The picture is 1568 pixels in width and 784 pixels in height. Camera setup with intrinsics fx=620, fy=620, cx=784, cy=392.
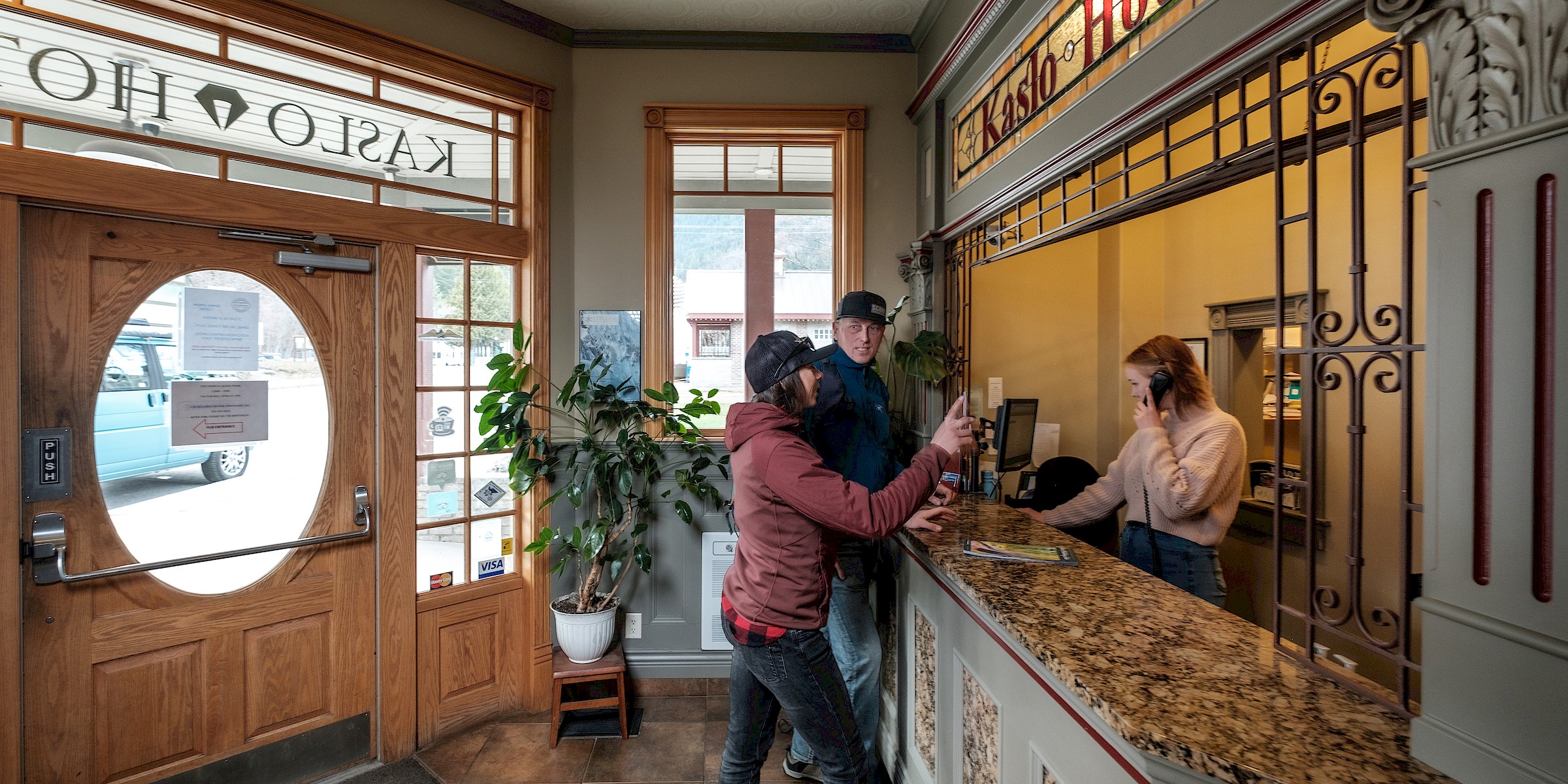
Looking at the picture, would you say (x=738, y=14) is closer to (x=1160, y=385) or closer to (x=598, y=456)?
(x=598, y=456)

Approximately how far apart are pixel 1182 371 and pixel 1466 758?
5.11 feet

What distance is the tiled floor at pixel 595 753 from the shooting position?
8.48 ft

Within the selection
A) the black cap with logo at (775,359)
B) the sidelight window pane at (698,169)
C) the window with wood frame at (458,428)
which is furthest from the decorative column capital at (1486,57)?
the window with wood frame at (458,428)

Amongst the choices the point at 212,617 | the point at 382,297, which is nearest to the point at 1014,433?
the point at 382,297

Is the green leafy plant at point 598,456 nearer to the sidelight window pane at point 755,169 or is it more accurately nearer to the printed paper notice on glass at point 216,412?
the printed paper notice on glass at point 216,412

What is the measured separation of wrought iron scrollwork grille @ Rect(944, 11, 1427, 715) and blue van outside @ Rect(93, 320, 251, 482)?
10.1ft

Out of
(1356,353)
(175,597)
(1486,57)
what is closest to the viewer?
(1486,57)

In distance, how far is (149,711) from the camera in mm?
2250

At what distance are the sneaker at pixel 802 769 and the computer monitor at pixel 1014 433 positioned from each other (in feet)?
4.75

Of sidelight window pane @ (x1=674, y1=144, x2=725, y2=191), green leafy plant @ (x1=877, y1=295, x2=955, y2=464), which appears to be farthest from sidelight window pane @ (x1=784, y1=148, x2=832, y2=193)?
green leafy plant @ (x1=877, y1=295, x2=955, y2=464)

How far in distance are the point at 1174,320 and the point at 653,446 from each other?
3.31 meters

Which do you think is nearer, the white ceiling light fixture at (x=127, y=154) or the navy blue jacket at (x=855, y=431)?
the white ceiling light fixture at (x=127, y=154)

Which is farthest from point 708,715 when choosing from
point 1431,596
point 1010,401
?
point 1431,596

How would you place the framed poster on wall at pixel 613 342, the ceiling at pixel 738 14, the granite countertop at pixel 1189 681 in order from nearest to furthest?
the granite countertop at pixel 1189 681, the ceiling at pixel 738 14, the framed poster on wall at pixel 613 342
